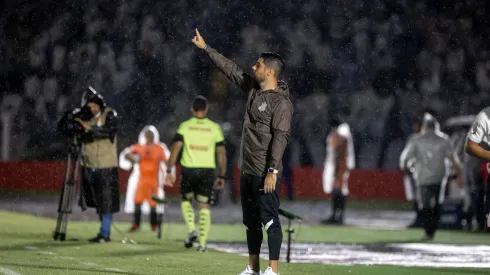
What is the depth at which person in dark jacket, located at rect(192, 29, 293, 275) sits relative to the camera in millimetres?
11914

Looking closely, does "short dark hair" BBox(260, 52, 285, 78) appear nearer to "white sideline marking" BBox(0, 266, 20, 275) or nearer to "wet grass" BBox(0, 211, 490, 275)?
"wet grass" BBox(0, 211, 490, 275)

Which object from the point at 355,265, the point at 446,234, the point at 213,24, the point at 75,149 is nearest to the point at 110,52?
the point at 213,24

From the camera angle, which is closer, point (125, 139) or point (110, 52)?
point (110, 52)

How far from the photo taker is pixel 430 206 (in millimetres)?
21031

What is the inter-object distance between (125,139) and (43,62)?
6080 millimetres

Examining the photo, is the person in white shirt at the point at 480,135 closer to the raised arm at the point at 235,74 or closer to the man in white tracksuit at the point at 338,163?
the raised arm at the point at 235,74

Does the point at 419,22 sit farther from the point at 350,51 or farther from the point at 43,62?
the point at 43,62

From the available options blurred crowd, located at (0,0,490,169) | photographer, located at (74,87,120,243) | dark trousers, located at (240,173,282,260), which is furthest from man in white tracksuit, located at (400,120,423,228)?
blurred crowd, located at (0,0,490,169)

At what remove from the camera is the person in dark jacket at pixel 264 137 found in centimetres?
1191

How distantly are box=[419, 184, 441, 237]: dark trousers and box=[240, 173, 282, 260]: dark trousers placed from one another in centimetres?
907

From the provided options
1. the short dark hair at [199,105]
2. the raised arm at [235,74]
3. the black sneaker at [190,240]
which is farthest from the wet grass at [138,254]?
the raised arm at [235,74]

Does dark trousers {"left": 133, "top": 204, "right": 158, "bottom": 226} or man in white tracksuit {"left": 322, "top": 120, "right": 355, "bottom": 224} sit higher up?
man in white tracksuit {"left": 322, "top": 120, "right": 355, "bottom": 224}

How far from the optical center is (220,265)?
14523 millimetres

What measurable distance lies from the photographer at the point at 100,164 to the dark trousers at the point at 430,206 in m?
5.48
